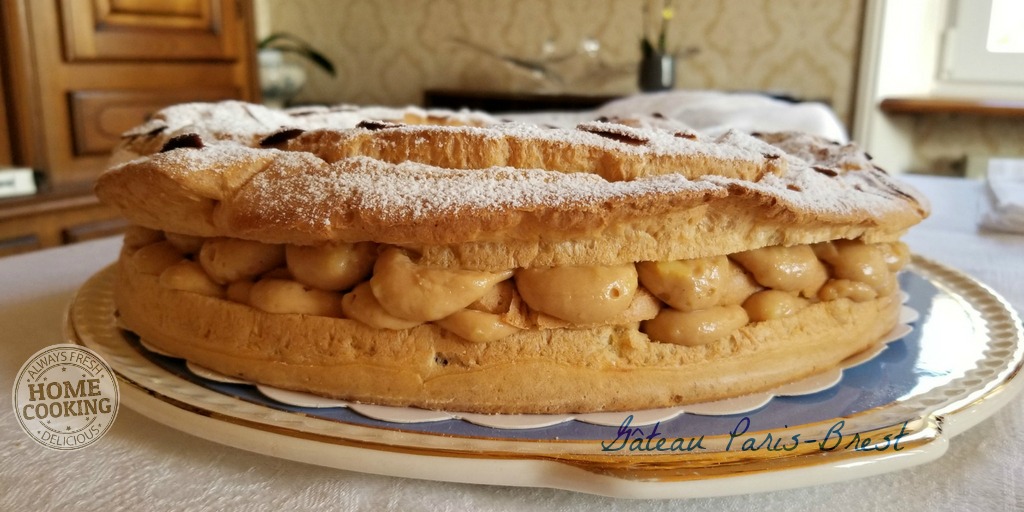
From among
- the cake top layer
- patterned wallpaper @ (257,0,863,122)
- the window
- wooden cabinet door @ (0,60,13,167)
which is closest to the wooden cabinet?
wooden cabinet door @ (0,60,13,167)

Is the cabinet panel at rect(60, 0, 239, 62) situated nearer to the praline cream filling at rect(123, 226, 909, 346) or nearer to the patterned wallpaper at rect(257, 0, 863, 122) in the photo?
the patterned wallpaper at rect(257, 0, 863, 122)

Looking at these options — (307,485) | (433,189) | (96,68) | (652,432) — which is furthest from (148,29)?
(652,432)

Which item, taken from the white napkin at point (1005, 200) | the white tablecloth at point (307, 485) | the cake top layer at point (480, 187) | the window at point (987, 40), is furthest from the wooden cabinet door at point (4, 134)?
the window at point (987, 40)

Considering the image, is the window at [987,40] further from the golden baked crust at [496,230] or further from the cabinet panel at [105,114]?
the cabinet panel at [105,114]

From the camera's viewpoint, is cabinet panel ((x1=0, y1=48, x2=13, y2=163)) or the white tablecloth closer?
the white tablecloth

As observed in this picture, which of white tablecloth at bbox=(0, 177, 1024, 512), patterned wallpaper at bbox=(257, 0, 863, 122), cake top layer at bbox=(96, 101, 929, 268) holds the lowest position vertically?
white tablecloth at bbox=(0, 177, 1024, 512)
